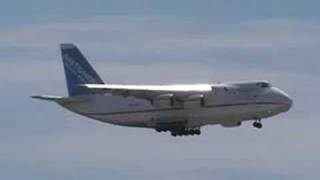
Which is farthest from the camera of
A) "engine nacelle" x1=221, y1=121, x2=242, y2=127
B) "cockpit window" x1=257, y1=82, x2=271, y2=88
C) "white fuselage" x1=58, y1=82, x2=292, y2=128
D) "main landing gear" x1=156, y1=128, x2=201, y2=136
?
"main landing gear" x1=156, y1=128, x2=201, y2=136

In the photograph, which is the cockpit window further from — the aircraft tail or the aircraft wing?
the aircraft tail

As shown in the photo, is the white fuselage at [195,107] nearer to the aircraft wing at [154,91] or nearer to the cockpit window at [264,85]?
the cockpit window at [264,85]

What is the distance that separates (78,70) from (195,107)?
2258 cm

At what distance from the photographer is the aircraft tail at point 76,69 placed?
161750mm

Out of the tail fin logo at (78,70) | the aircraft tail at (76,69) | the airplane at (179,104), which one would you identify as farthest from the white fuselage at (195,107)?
the tail fin logo at (78,70)

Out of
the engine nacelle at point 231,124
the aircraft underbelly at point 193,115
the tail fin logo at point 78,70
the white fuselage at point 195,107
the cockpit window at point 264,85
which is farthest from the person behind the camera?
the tail fin logo at point 78,70

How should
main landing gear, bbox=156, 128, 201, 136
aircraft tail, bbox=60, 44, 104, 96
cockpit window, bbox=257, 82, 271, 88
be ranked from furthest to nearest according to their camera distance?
aircraft tail, bbox=60, 44, 104, 96 → main landing gear, bbox=156, 128, 201, 136 → cockpit window, bbox=257, 82, 271, 88

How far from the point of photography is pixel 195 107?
146 meters

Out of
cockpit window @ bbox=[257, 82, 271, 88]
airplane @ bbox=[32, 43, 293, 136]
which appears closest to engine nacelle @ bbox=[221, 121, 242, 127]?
airplane @ bbox=[32, 43, 293, 136]

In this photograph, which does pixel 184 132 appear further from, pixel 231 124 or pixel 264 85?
pixel 264 85

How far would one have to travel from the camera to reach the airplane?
144 metres

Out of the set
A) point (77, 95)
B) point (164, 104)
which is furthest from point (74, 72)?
point (164, 104)

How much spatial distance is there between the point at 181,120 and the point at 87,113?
35.3 ft

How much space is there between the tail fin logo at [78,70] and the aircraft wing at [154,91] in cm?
1128
